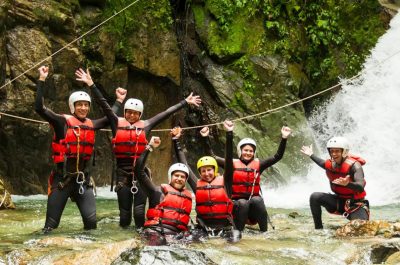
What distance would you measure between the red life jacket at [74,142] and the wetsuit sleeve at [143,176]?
840 millimetres

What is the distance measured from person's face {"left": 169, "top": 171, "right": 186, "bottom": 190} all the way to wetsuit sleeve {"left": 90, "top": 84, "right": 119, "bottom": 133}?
130cm

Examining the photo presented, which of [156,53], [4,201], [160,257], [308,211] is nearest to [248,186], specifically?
[160,257]

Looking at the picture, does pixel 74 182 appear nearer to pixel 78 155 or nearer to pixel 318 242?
pixel 78 155

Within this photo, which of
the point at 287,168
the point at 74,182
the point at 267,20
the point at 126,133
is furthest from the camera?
the point at 267,20

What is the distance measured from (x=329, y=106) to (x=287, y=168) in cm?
340

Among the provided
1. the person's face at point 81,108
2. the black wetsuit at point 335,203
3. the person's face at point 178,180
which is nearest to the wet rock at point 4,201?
the person's face at point 81,108

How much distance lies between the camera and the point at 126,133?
8.06 metres

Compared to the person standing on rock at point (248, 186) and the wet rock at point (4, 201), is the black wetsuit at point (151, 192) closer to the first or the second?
Result: the person standing on rock at point (248, 186)

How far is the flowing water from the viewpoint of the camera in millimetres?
6539

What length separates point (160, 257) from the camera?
5.57 meters

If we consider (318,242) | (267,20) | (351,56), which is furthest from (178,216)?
(351,56)

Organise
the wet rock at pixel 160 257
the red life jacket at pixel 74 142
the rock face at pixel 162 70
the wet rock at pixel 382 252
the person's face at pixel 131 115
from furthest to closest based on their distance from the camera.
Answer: the rock face at pixel 162 70 → the person's face at pixel 131 115 → the red life jacket at pixel 74 142 → the wet rock at pixel 382 252 → the wet rock at pixel 160 257

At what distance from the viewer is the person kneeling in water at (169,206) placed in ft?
23.5

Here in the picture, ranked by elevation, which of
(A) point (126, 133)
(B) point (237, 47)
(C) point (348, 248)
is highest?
(B) point (237, 47)
